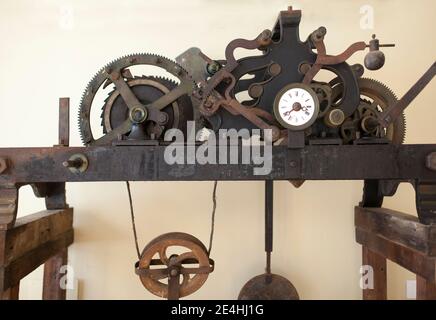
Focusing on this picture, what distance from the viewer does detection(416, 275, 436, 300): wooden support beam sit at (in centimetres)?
114

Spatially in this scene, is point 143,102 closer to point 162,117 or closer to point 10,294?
point 162,117

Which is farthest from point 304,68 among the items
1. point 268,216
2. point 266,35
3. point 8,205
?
point 8,205

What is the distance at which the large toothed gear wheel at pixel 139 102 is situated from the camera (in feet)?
3.60

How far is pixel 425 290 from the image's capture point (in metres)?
1.18

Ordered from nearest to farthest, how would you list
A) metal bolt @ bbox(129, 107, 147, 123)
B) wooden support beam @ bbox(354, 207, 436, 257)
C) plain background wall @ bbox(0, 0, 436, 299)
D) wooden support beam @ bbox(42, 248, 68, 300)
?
wooden support beam @ bbox(354, 207, 436, 257) < metal bolt @ bbox(129, 107, 147, 123) < wooden support beam @ bbox(42, 248, 68, 300) < plain background wall @ bbox(0, 0, 436, 299)

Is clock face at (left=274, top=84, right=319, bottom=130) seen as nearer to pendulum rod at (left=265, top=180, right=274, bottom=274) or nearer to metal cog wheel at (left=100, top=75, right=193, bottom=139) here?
metal cog wheel at (left=100, top=75, right=193, bottom=139)

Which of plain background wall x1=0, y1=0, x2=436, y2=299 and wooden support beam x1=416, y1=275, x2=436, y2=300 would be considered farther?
plain background wall x1=0, y1=0, x2=436, y2=299

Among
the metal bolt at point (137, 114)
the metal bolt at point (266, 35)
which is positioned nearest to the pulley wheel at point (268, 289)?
the metal bolt at point (137, 114)

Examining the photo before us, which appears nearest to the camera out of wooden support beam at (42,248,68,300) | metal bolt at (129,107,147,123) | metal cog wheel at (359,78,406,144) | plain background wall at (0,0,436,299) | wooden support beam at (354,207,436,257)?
wooden support beam at (354,207,436,257)

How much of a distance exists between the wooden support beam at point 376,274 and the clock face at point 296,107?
836mm

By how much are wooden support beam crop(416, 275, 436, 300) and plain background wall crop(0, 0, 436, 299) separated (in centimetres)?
36

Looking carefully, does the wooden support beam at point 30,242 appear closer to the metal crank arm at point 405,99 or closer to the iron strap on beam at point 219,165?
the iron strap on beam at point 219,165

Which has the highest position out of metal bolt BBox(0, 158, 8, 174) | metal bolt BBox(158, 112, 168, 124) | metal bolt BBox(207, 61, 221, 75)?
metal bolt BBox(207, 61, 221, 75)


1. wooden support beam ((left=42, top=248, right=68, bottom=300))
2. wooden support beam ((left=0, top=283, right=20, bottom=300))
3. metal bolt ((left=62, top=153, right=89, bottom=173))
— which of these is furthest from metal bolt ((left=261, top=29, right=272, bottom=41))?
wooden support beam ((left=42, top=248, right=68, bottom=300))
